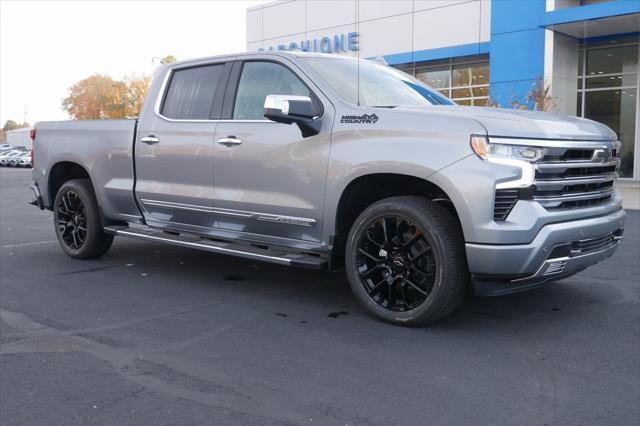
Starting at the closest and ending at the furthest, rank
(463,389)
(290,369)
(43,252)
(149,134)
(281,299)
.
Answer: (463,389), (290,369), (281,299), (149,134), (43,252)

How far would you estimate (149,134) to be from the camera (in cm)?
625

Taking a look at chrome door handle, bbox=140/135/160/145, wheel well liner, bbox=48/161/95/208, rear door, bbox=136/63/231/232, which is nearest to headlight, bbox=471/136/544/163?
rear door, bbox=136/63/231/232

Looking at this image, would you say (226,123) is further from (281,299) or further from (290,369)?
(290,369)

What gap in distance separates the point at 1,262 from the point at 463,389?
569 centimetres

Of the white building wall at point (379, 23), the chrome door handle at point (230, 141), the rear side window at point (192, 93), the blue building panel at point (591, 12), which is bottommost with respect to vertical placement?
the chrome door handle at point (230, 141)

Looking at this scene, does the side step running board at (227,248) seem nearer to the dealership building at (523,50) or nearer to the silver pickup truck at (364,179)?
the silver pickup truck at (364,179)

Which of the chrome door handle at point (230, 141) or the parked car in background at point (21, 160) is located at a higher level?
the chrome door handle at point (230, 141)

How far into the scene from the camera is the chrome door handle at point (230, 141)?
5.46 m

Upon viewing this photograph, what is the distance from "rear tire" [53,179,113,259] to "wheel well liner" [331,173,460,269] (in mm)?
3182

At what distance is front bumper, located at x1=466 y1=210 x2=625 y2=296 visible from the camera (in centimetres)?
410

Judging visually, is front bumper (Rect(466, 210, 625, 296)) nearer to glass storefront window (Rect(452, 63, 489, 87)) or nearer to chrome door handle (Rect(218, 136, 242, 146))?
chrome door handle (Rect(218, 136, 242, 146))

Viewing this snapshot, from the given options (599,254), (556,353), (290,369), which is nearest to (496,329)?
(556,353)

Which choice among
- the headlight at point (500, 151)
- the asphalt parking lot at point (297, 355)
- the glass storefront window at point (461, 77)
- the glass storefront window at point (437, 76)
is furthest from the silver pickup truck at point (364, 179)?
the glass storefront window at point (437, 76)

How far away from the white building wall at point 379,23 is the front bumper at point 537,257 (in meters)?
18.4
